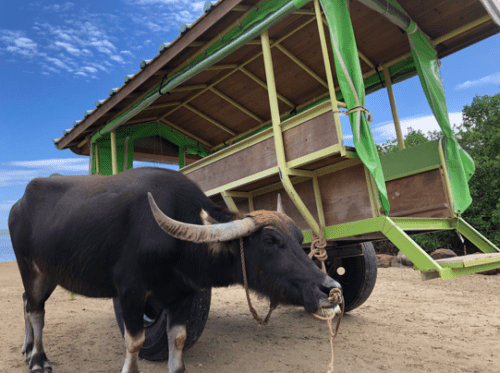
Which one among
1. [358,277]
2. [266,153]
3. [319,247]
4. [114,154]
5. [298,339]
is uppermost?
[114,154]

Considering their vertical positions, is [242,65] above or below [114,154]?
above

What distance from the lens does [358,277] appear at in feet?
16.8

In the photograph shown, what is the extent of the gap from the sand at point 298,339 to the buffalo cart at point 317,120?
49 centimetres

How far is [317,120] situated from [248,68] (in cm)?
275

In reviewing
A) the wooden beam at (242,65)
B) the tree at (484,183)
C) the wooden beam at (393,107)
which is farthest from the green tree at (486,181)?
the wooden beam at (242,65)

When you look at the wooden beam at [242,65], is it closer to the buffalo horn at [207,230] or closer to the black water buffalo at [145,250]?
the black water buffalo at [145,250]

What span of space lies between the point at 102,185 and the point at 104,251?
66 centimetres

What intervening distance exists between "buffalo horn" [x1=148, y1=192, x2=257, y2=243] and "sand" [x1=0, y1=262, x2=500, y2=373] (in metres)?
1.50

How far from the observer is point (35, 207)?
3602mm

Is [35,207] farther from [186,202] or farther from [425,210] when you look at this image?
[425,210]

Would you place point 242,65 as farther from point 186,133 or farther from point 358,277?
point 358,277

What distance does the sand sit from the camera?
350 centimetres

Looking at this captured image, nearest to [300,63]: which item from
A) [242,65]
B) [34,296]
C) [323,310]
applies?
[242,65]

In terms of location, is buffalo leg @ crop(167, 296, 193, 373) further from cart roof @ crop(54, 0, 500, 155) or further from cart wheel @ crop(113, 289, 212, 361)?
cart roof @ crop(54, 0, 500, 155)
